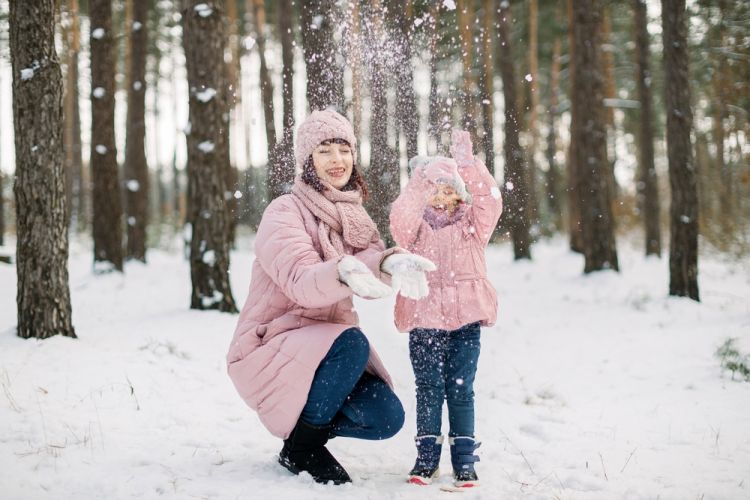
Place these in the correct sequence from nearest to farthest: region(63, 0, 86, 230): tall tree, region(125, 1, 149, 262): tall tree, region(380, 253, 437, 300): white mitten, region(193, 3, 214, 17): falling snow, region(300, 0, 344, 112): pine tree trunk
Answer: region(380, 253, 437, 300): white mitten
region(300, 0, 344, 112): pine tree trunk
region(193, 3, 214, 17): falling snow
region(125, 1, 149, 262): tall tree
region(63, 0, 86, 230): tall tree

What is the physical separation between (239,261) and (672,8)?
8.67 meters

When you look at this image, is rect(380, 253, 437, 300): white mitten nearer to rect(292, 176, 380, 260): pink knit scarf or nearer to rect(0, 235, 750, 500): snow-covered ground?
rect(292, 176, 380, 260): pink knit scarf

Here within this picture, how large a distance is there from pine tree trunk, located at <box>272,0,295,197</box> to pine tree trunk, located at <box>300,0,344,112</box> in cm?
41

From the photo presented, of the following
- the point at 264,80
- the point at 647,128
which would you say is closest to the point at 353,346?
the point at 264,80

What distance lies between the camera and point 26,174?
16.6 ft

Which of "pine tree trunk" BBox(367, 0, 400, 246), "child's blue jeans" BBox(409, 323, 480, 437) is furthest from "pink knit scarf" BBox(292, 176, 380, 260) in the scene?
"pine tree trunk" BBox(367, 0, 400, 246)

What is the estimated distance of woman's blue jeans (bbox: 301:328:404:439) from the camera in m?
2.99

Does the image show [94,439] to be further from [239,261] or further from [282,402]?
[239,261]

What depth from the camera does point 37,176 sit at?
5.07 meters

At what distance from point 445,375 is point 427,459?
46cm

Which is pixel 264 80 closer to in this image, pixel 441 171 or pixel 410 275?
pixel 441 171

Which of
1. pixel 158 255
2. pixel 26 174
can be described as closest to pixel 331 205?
pixel 26 174

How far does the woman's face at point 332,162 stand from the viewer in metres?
3.28

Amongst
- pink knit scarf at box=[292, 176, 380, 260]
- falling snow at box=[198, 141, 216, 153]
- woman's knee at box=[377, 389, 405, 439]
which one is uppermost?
falling snow at box=[198, 141, 216, 153]
